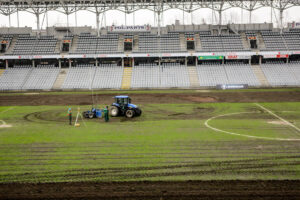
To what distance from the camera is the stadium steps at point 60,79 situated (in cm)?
5206

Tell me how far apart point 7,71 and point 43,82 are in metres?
9.15

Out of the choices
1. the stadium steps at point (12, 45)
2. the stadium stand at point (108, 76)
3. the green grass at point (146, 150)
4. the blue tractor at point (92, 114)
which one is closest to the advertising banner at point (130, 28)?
the stadium stand at point (108, 76)

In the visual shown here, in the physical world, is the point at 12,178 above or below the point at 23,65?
below

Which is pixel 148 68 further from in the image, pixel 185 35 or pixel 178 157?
pixel 178 157

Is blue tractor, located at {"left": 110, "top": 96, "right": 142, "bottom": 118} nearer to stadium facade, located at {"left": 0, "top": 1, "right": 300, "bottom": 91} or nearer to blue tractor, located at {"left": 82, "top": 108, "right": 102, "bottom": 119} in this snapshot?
blue tractor, located at {"left": 82, "top": 108, "right": 102, "bottom": 119}

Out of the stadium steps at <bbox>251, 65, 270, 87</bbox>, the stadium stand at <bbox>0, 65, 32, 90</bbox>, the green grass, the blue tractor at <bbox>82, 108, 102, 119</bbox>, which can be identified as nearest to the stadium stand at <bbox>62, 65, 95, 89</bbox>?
the stadium stand at <bbox>0, 65, 32, 90</bbox>

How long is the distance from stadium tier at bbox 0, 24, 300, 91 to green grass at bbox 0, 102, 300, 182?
1110 inches

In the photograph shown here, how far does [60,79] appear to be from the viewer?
53.8 m

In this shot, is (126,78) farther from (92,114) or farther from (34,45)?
(92,114)

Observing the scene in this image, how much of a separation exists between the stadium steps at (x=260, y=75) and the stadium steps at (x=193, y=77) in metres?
11.7

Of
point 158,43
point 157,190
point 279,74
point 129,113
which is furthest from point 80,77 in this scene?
point 157,190

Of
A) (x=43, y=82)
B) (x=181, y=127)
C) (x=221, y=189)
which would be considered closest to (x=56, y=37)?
(x=43, y=82)

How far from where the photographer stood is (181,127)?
69.2 ft

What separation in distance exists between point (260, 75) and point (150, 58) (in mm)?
22412
